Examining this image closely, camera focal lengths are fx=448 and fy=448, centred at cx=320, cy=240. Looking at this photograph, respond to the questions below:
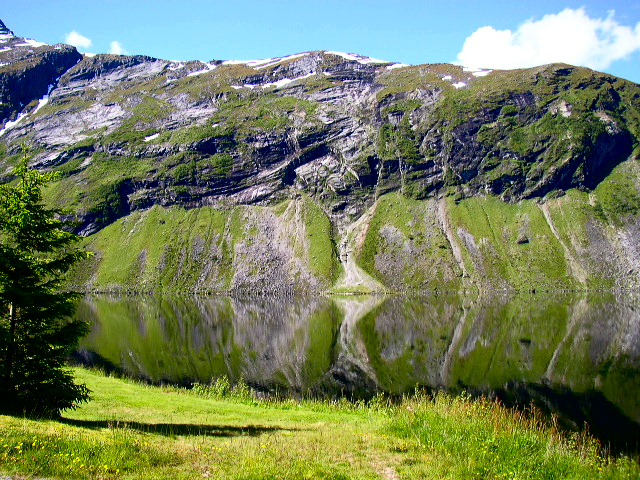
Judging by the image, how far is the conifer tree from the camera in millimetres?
18625

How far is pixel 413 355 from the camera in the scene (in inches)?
2378

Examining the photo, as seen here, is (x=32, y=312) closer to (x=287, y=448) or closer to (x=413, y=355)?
(x=287, y=448)

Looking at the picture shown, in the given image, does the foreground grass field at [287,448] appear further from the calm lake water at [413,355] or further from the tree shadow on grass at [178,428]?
the calm lake water at [413,355]

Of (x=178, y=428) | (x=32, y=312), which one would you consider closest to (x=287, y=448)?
(x=178, y=428)

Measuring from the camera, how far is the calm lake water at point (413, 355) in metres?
40.4

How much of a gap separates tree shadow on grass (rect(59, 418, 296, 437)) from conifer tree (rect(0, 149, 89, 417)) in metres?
1.27

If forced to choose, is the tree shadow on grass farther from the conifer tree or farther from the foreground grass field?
the conifer tree

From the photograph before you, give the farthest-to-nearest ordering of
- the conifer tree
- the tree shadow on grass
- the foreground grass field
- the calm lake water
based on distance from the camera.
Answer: the calm lake water < the conifer tree < the tree shadow on grass < the foreground grass field

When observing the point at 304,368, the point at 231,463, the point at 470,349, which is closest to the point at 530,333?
the point at 470,349

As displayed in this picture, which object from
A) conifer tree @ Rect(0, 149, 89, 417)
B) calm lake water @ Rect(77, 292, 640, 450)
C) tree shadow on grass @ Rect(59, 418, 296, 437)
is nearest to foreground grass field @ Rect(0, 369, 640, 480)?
tree shadow on grass @ Rect(59, 418, 296, 437)

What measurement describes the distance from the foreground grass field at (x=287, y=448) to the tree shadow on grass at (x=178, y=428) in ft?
0.15

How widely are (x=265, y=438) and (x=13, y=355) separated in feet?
37.0

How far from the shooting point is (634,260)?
19425 centimetres

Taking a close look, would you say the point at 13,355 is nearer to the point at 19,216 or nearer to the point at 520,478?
the point at 19,216
